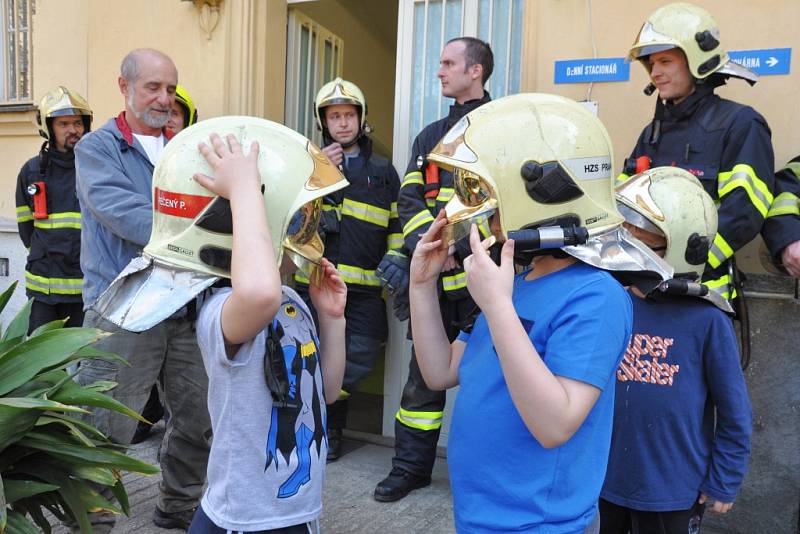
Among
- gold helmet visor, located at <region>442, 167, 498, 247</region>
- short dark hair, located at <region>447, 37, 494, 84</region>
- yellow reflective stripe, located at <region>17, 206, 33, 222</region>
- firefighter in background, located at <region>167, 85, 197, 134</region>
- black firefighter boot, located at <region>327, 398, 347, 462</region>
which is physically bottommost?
black firefighter boot, located at <region>327, 398, 347, 462</region>

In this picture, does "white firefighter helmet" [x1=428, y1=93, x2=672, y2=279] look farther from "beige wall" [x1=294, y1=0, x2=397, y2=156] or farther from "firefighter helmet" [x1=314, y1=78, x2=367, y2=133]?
"beige wall" [x1=294, y1=0, x2=397, y2=156]

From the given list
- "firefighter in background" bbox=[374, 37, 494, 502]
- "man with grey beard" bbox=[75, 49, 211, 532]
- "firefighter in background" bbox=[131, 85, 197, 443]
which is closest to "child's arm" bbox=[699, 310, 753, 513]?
"firefighter in background" bbox=[374, 37, 494, 502]

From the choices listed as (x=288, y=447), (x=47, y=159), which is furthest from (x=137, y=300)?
(x=47, y=159)

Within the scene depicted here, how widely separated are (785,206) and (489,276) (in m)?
2.14

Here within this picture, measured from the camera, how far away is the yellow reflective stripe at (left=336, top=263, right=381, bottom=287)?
14.4 ft

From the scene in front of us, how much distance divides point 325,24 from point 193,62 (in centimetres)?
125

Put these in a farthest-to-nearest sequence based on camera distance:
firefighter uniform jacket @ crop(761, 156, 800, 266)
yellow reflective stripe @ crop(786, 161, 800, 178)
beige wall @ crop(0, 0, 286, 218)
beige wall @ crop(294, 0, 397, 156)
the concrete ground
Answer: beige wall @ crop(294, 0, 397, 156)
beige wall @ crop(0, 0, 286, 218)
the concrete ground
yellow reflective stripe @ crop(786, 161, 800, 178)
firefighter uniform jacket @ crop(761, 156, 800, 266)

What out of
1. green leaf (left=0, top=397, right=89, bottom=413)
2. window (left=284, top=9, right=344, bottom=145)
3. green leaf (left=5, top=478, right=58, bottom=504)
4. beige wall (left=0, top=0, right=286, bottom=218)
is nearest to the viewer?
green leaf (left=0, top=397, right=89, bottom=413)

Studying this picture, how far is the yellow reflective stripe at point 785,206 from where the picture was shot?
3.06 meters

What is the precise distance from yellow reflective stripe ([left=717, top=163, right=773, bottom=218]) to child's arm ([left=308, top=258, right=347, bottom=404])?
1.82 metres

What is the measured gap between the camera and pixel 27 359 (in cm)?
232

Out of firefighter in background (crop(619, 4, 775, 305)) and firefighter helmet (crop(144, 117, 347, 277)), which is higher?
firefighter in background (crop(619, 4, 775, 305))

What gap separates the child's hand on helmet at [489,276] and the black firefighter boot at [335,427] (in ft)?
10.1

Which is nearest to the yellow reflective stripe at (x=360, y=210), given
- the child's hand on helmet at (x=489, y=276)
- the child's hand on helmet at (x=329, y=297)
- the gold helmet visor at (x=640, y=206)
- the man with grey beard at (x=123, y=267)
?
the man with grey beard at (x=123, y=267)
